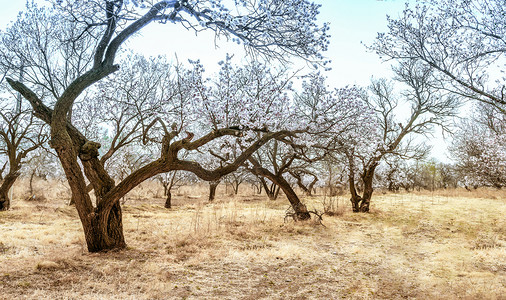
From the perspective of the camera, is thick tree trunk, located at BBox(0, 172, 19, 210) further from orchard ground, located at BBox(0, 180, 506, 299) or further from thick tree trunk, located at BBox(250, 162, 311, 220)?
thick tree trunk, located at BBox(250, 162, 311, 220)

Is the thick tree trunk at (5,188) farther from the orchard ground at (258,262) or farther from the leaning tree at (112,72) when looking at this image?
the leaning tree at (112,72)

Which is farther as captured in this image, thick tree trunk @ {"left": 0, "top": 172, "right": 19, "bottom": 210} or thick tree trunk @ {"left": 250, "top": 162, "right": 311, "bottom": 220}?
thick tree trunk @ {"left": 0, "top": 172, "right": 19, "bottom": 210}

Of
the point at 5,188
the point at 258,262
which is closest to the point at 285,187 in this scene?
the point at 258,262

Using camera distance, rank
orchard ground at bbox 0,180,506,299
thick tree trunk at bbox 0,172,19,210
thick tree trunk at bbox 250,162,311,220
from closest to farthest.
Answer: orchard ground at bbox 0,180,506,299, thick tree trunk at bbox 250,162,311,220, thick tree trunk at bbox 0,172,19,210

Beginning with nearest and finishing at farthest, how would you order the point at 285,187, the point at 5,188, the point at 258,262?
1. the point at 258,262
2. the point at 285,187
3. the point at 5,188

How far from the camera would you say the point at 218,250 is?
23.2 feet

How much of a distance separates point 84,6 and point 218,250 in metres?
5.55

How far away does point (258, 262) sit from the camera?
6.41 m

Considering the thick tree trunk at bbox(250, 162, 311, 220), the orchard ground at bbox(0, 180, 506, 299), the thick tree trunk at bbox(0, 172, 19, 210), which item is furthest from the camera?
the thick tree trunk at bbox(0, 172, 19, 210)

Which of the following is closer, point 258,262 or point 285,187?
point 258,262

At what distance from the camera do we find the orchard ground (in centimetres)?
469

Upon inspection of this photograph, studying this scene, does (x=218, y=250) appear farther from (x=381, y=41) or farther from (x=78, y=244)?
(x=381, y=41)

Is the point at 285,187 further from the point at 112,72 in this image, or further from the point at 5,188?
the point at 5,188

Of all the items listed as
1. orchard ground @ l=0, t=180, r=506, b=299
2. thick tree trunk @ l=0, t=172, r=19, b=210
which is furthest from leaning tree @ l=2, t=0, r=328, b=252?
thick tree trunk @ l=0, t=172, r=19, b=210
